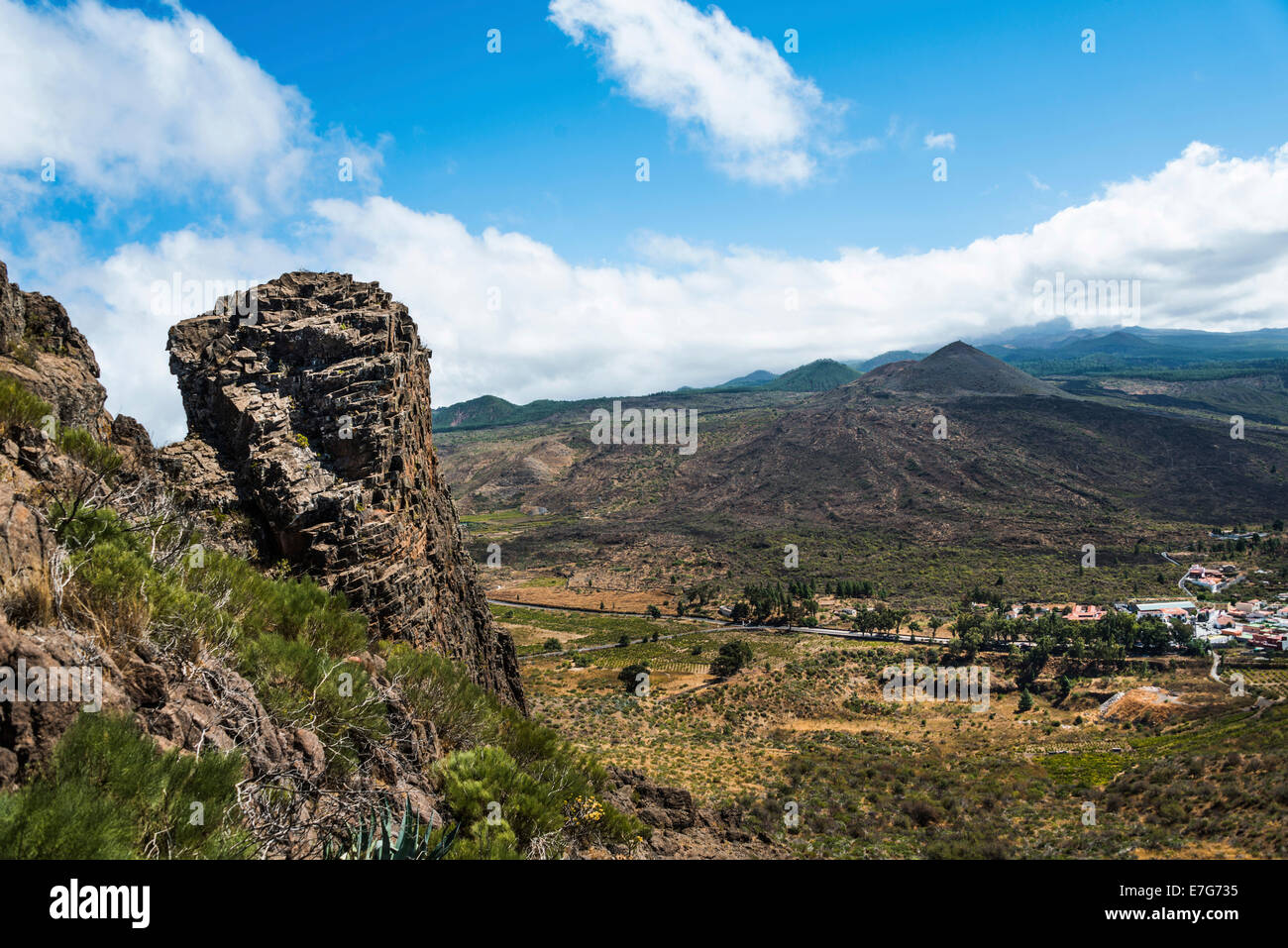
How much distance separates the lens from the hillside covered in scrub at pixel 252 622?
3.21m

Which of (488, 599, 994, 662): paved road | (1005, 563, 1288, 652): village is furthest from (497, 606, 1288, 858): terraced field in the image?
(1005, 563, 1288, 652): village

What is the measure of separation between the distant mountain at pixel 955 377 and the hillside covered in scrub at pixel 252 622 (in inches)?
6260

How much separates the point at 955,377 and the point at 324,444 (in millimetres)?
174041

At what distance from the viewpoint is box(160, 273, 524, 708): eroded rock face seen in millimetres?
9242

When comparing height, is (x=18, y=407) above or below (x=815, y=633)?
above

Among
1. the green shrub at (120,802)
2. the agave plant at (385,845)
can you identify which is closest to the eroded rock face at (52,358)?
the green shrub at (120,802)

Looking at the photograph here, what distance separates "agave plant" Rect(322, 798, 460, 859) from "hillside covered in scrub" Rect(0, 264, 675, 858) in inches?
1.4

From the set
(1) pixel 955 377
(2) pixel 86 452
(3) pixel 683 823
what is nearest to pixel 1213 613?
(3) pixel 683 823

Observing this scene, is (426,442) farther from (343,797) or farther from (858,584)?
(858,584)

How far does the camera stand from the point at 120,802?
3.02 metres

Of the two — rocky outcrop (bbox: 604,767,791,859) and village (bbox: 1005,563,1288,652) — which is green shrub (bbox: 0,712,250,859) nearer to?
rocky outcrop (bbox: 604,767,791,859)

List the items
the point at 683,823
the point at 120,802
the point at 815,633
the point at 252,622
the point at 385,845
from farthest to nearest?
1. the point at 815,633
2. the point at 683,823
3. the point at 252,622
4. the point at 385,845
5. the point at 120,802

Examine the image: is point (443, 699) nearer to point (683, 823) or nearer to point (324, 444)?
point (324, 444)

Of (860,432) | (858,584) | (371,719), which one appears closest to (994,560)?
(858,584)
